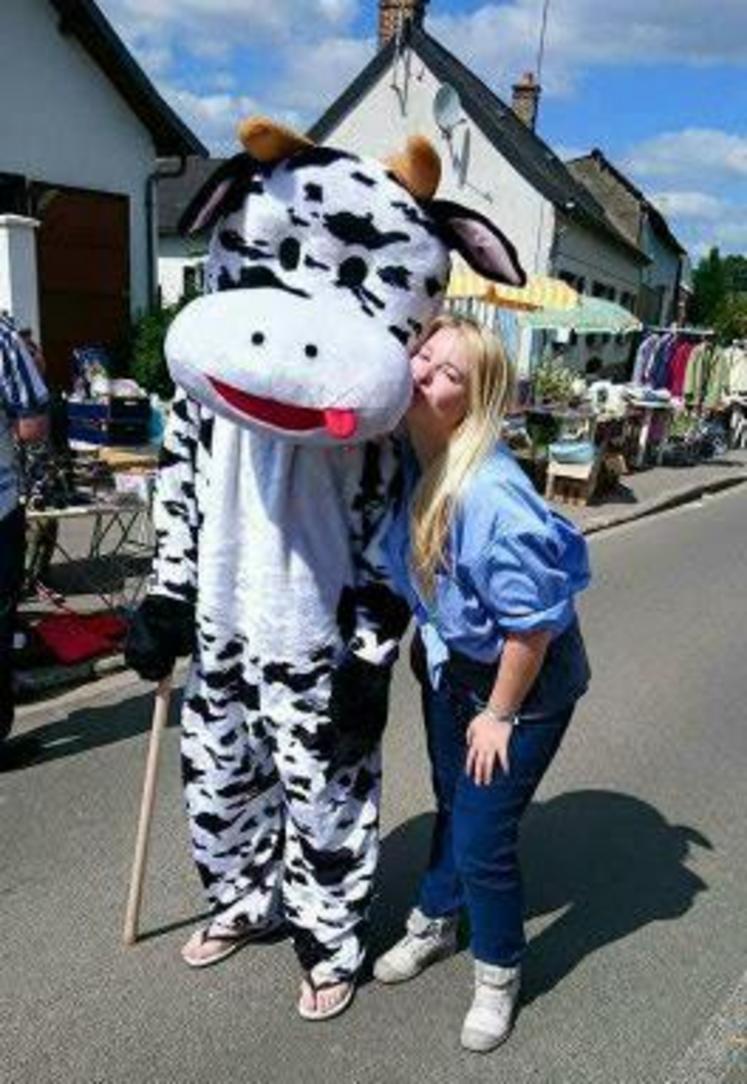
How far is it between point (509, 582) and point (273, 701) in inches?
27.7

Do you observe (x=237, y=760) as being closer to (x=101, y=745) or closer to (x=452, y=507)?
(x=452, y=507)

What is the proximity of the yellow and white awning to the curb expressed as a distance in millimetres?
2328

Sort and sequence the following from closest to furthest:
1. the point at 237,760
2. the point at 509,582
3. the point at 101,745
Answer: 1. the point at 509,582
2. the point at 237,760
3. the point at 101,745

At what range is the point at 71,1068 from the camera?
8.27 feet

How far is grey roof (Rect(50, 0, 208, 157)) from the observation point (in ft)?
33.5

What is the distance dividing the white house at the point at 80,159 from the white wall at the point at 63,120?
0.01 meters

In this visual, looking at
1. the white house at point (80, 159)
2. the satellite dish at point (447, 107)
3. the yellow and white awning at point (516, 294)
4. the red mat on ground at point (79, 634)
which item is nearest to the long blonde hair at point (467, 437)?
the red mat on ground at point (79, 634)

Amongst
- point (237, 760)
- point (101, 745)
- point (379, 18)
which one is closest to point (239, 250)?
point (237, 760)

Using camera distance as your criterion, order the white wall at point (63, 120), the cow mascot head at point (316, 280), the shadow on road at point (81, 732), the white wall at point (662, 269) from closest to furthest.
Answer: the cow mascot head at point (316, 280)
the shadow on road at point (81, 732)
the white wall at point (63, 120)
the white wall at point (662, 269)

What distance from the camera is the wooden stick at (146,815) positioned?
2.80 m

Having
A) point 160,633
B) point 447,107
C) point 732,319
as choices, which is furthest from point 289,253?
point 732,319

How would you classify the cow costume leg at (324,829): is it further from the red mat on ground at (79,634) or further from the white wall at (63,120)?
the white wall at (63,120)

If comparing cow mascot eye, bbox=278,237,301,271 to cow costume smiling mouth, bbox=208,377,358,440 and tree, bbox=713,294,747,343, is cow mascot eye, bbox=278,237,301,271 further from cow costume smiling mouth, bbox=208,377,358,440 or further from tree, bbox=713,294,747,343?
tree, bbox=713,294,747,343

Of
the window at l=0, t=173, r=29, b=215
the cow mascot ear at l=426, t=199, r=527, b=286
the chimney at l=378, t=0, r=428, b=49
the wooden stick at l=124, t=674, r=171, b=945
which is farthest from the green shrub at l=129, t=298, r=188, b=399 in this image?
the chimney at l=378, t=0, r=428, b=49
